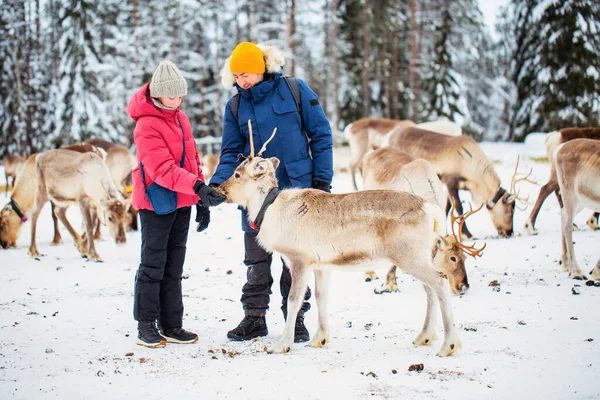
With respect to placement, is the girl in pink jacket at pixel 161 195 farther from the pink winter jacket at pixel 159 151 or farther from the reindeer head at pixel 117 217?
the reindeer head at pixel 117 217

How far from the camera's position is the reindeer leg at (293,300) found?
4543 millimetres

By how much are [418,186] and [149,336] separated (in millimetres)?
3982

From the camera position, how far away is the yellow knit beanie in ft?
15.8

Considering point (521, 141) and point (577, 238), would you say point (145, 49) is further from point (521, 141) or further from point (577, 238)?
point (577, 238)

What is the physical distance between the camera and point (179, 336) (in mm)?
4965

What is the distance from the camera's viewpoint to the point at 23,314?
228 inches

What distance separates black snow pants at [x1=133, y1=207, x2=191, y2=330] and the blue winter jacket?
24.0 inches

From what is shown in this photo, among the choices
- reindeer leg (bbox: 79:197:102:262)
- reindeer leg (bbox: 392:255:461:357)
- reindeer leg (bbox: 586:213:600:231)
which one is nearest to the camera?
reindeer leg (bbox: 392:255:461:357)

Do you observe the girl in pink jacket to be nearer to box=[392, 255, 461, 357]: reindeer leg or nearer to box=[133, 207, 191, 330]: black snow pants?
box=[133, 207, 191, 330]: black snow pants

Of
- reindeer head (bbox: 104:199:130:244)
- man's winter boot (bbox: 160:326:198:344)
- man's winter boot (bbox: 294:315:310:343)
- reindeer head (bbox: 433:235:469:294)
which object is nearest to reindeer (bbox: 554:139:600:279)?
reindeer head (bbox: 433:235:469:294)

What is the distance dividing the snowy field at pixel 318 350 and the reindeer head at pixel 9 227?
208 cm

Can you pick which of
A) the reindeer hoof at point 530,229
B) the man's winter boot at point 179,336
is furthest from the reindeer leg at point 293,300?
Answer: the reindeer hoof at point 530,229

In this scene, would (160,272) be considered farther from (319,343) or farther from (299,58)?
(299,58)

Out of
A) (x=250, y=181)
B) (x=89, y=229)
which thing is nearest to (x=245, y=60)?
(x=250, y=181)
